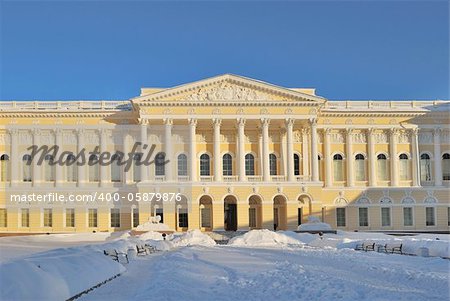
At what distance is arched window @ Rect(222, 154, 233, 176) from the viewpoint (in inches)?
2328

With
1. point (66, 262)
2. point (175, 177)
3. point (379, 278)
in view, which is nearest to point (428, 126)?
point (175, 177)

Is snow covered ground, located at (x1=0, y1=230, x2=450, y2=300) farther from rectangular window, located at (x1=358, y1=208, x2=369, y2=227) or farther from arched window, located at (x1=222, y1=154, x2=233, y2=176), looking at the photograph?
rectangular window, located at (x1=358, y1=208, x2=369, y2=227)

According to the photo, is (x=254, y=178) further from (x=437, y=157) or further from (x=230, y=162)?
(x=437, y=157)

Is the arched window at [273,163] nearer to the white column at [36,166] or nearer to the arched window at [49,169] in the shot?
the arched window at [49,169]

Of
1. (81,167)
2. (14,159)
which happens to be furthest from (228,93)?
(14,159)

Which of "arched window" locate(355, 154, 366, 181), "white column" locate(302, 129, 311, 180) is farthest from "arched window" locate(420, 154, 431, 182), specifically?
"white column" locate(302, 129, 311, 180)

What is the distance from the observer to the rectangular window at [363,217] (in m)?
59.7

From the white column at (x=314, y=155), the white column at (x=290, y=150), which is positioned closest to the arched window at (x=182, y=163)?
the white column at (x=290, y=150)

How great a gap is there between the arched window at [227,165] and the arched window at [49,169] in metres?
16.5

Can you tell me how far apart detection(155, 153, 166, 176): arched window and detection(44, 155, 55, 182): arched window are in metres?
10.1

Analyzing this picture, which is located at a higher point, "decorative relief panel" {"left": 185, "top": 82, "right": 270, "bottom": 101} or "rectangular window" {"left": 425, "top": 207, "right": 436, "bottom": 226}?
"decorative relief panel" {"left": 185, "top": 82, "right": 270, "bottom": 101}

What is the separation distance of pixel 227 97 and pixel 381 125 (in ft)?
52.0

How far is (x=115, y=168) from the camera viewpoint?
59.6 meters

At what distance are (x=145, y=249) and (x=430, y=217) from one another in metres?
39.5
